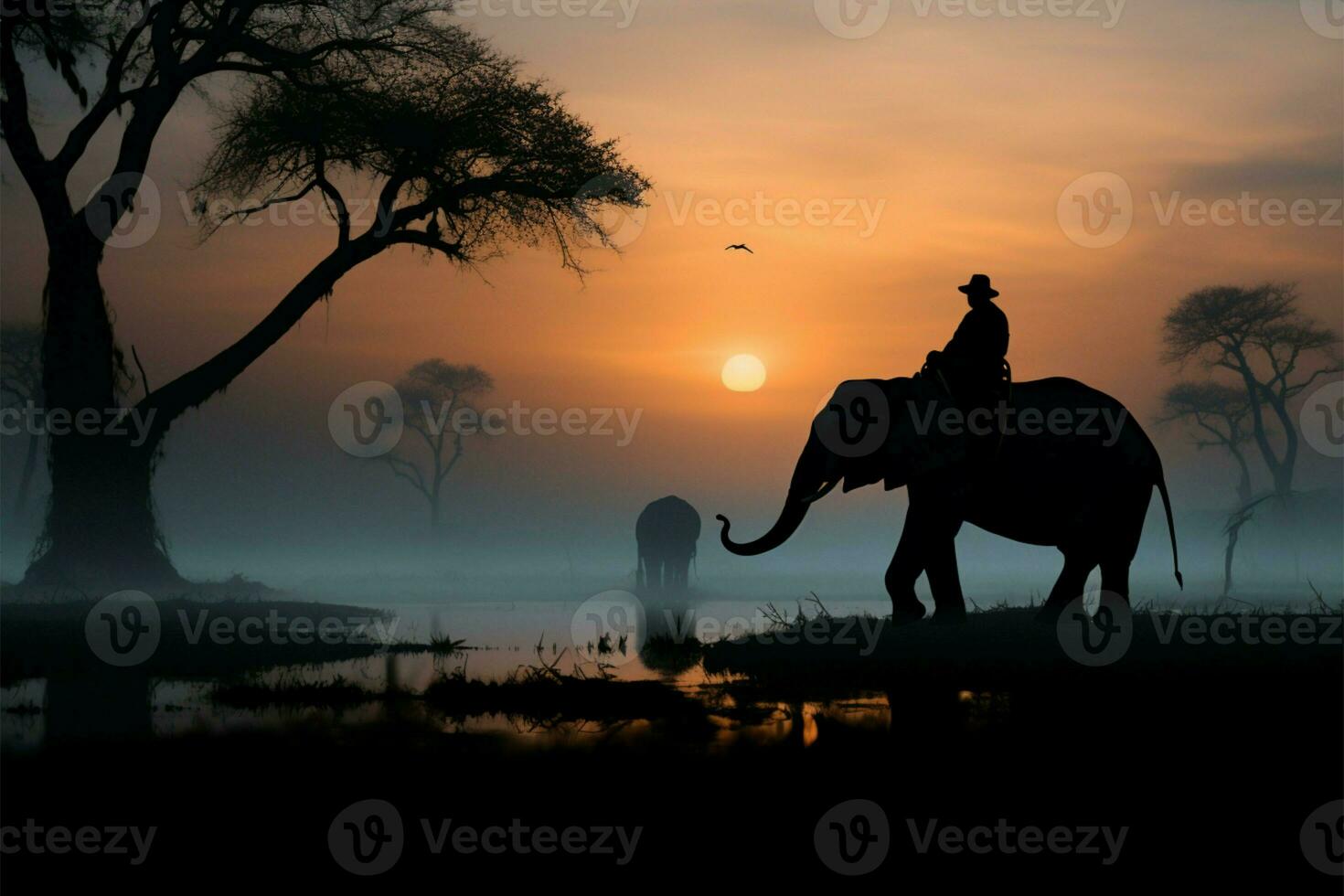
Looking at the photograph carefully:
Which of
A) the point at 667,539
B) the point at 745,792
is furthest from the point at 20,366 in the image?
the point at 745,792

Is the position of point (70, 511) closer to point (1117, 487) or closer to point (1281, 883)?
point (1117, 487)

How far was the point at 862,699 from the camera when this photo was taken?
973cm

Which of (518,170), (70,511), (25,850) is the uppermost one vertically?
(518,170)

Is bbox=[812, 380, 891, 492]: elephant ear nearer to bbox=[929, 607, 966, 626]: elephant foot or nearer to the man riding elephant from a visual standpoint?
the man riding elephant

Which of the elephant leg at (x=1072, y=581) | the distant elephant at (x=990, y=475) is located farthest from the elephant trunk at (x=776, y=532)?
the elephant leg at (x=1072, y=581)

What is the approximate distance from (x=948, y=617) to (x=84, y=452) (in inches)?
581

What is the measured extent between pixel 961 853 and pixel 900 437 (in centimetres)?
842

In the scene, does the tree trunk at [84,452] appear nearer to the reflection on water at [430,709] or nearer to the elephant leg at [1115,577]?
the reflection on water at [430,709]

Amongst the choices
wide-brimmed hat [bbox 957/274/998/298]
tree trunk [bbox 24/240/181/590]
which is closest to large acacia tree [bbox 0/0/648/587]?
tree trunk [bbox 24/240/181/590]

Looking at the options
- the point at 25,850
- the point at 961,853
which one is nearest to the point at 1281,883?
the point at 961,853

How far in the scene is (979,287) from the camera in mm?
13594

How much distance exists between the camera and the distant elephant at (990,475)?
13.5 m

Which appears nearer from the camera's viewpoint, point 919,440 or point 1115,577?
point 919,440

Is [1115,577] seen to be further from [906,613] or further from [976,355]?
[976,355]
